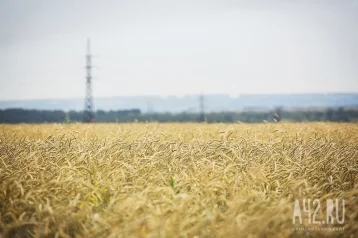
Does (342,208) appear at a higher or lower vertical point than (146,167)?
lower

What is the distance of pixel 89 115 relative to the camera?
33.3m

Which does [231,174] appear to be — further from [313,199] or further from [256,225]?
[256,225]

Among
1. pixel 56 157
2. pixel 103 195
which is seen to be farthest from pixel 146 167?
pixel 56 157

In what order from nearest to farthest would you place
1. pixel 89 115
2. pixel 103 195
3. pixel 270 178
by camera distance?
1. pixel 103 195
2. pixel 270 178
3. pixel 89 115

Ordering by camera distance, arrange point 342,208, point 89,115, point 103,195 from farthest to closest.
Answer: point 89,115 → point 103,195 → point 342,208

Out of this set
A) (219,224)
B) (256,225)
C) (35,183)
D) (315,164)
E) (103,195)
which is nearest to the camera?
(256,225)

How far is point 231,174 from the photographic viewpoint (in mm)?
3977

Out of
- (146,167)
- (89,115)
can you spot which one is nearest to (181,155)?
(146,167)

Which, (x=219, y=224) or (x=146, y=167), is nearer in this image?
(x=219, y=224)

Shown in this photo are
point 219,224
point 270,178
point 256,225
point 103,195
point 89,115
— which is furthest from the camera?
point 89,115

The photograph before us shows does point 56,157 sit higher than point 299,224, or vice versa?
point 56,157

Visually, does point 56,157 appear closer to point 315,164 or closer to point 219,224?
point 219,224

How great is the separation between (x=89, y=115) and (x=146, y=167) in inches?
1198

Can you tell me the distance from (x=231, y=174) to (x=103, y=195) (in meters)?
1.62
